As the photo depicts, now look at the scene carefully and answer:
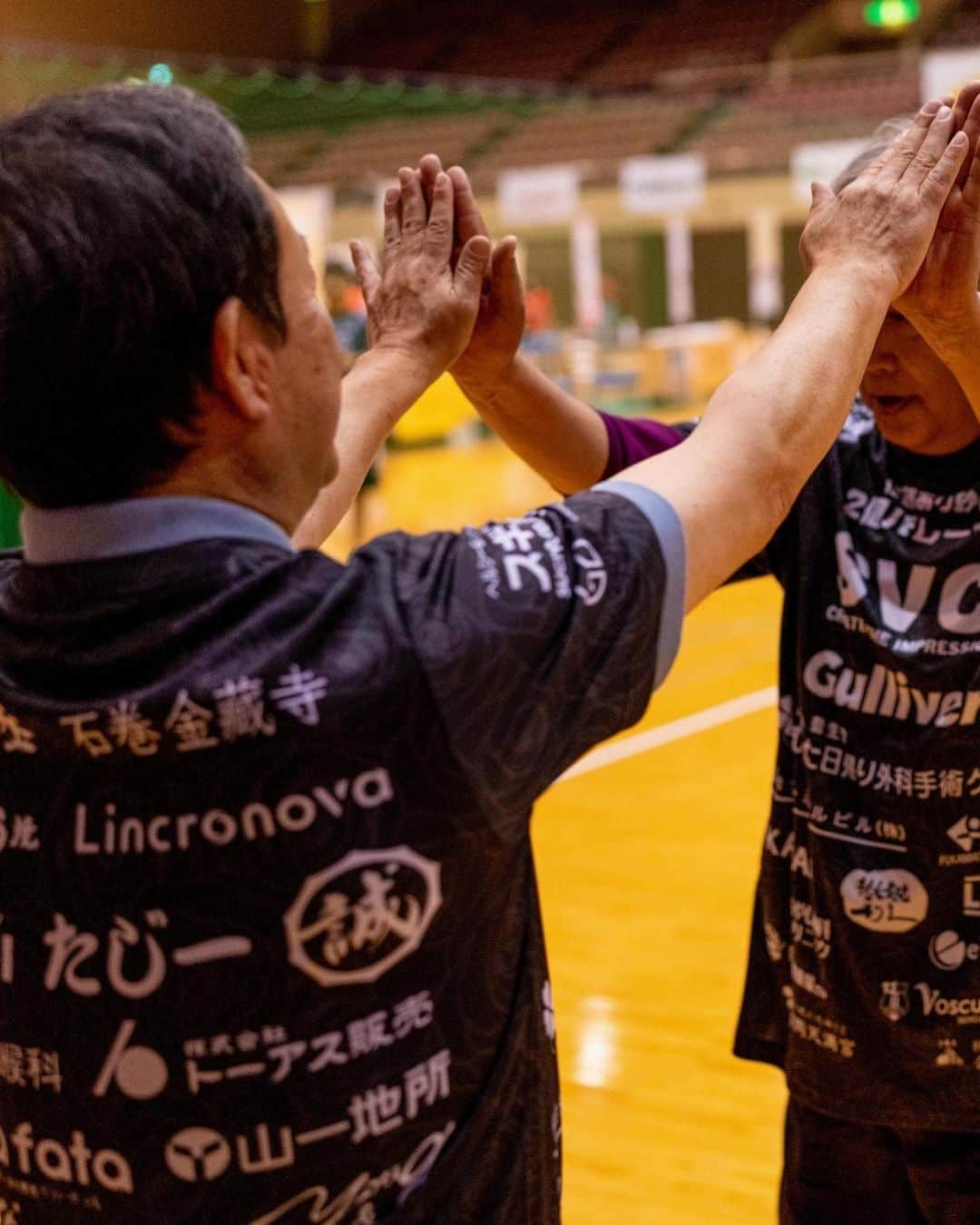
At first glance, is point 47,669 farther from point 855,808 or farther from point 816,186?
point 855,808

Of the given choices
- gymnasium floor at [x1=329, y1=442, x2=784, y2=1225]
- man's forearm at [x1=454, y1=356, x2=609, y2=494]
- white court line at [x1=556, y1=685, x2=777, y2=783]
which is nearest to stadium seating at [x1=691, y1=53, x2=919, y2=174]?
white court line at [x1=556, y1=685, x2=777, y2=783]

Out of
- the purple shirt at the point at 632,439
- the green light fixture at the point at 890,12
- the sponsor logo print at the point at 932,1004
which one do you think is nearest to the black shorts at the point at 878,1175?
the sponsor logo print at the point at 932,1004

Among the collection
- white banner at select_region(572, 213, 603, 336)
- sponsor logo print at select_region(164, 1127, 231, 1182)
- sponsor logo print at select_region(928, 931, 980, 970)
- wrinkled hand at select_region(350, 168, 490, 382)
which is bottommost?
white banner at select_region(572, 213, 603, 336)

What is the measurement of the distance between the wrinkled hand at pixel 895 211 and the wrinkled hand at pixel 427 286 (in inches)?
11.0

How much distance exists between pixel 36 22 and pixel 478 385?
54.3 ft

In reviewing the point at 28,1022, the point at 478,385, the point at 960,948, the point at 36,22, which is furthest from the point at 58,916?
the point at 36,22

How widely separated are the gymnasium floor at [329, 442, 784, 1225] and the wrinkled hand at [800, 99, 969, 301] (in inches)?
76.1

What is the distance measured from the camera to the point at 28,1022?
0.95m

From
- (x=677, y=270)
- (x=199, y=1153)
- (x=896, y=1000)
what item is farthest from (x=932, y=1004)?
(x=677, y=270)

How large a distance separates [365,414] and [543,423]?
0.36m

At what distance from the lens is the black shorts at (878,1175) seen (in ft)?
5.22

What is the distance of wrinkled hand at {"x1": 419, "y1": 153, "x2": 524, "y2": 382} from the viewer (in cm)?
139

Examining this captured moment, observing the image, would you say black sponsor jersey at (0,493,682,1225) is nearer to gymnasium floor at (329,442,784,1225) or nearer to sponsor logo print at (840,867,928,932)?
sponsor logo print at (840,867,928,932)

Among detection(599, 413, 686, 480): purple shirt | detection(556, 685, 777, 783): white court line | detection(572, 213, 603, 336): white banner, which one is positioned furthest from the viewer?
detection(572, 213, 603, 336): white banner
